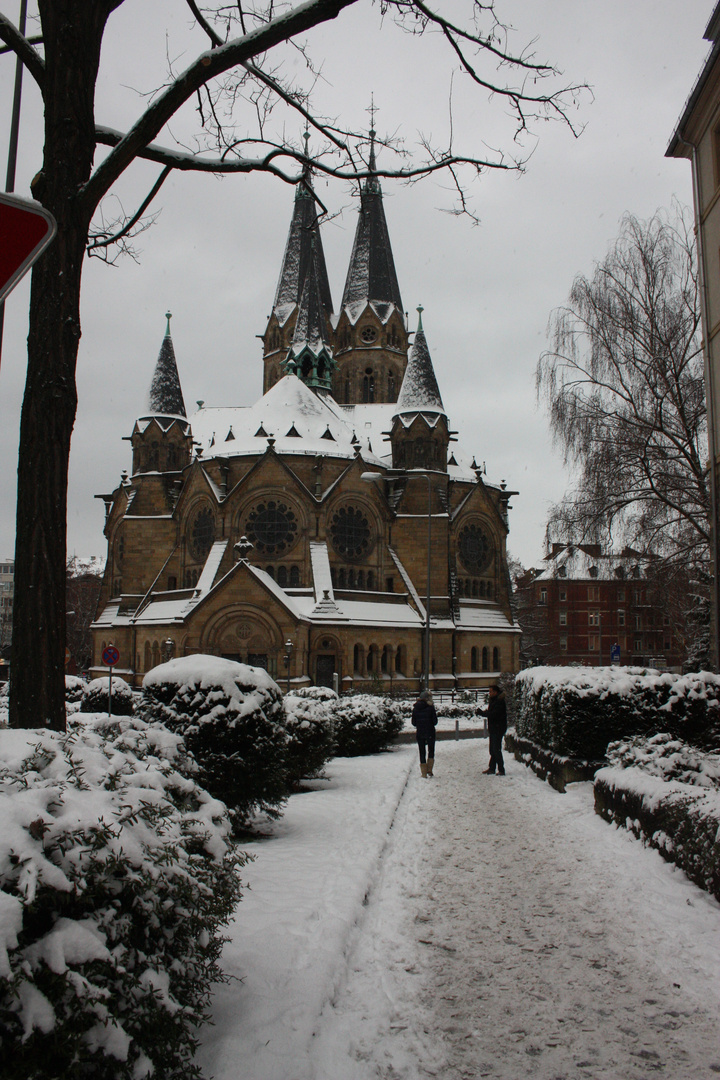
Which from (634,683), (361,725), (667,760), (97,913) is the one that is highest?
(634,683)

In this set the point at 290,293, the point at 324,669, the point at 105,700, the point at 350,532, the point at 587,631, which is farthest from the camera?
the point at 587,631

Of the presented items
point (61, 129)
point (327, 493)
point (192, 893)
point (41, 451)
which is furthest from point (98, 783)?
point (327, 493)

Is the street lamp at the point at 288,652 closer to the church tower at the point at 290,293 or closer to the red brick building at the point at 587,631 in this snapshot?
the church tower at the point at 290,293

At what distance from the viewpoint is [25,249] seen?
9.25 feet

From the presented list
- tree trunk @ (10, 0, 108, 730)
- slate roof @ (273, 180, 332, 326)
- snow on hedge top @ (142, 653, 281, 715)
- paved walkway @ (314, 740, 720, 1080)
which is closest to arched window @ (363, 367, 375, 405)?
slate roof @ (273, 180, 332, 326)

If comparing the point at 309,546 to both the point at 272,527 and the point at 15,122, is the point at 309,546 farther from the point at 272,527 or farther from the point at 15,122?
the point at 15,122

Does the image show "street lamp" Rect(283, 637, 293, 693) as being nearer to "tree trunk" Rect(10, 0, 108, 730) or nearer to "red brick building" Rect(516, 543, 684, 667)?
"tree trunk" Rect(10, 0, 108, 730)

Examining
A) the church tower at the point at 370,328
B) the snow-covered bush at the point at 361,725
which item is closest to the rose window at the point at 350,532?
the church tower at the point at 370,328

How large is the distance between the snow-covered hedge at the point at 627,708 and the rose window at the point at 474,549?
118 feet

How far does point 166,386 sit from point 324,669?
20787mm

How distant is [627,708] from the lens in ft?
38.1

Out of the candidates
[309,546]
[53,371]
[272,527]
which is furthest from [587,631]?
[53,371]

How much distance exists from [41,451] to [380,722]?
1476cm

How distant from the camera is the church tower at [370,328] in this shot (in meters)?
62.2
